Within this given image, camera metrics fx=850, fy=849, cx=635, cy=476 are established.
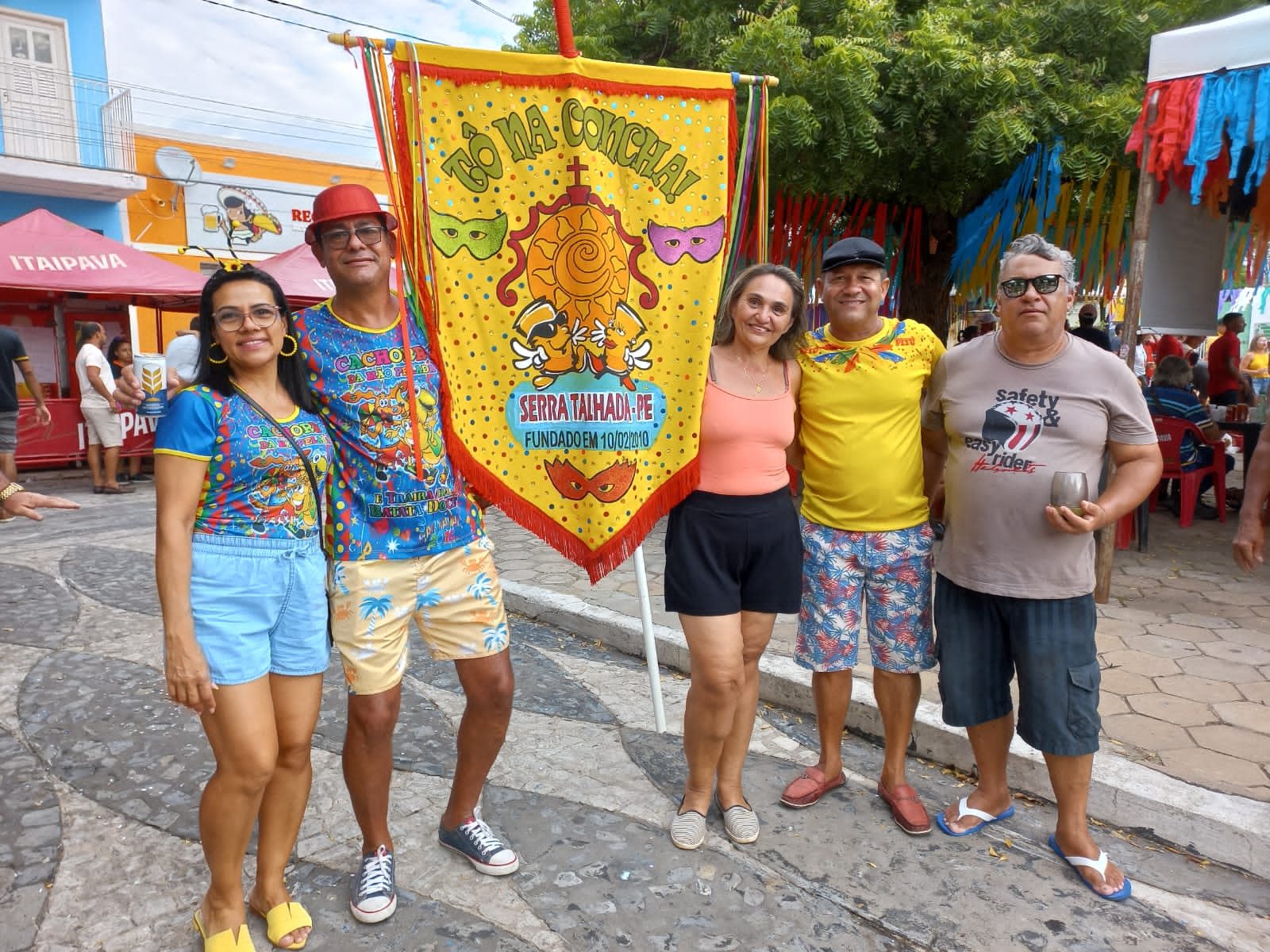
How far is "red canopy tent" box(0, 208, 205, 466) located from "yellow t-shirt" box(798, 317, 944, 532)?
9.56m

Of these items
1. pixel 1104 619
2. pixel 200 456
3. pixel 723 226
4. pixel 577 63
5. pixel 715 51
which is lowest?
pixel 1104 619

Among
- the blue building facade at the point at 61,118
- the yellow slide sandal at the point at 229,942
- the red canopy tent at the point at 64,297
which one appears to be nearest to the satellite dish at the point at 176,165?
the blue building facade at the point at 61,118

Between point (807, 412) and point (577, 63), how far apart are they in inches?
52.5

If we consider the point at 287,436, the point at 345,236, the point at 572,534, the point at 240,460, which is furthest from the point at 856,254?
the point at 240,460

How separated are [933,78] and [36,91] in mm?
14050

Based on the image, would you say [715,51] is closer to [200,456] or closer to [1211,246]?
[1211,246]

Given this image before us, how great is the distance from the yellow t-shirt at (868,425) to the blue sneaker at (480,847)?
1.48 m

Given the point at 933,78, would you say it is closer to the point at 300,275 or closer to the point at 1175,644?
the point at 1175,644

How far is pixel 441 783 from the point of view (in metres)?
3.20

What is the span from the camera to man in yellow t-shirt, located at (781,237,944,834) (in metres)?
2.79

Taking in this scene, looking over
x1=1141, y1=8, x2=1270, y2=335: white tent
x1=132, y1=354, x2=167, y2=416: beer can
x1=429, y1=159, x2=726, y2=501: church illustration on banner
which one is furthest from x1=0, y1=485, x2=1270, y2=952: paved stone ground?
x1=132, y1=354, x2=167, y2=416: beer can

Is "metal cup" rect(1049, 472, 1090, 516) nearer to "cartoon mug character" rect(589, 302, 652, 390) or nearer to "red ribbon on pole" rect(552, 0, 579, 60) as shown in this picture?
"cartoon mug character" rect(589, 302, 652, 390)

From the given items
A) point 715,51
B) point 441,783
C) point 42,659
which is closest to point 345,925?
point 441,783

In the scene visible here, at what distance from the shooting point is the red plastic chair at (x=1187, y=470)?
23.8 ft
